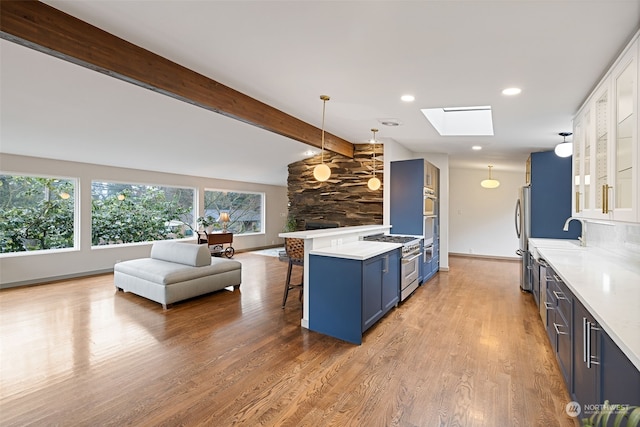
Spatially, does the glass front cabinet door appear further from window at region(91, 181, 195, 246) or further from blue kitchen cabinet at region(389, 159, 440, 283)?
window at region(91, 181, 195, 246)

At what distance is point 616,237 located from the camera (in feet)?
9.91

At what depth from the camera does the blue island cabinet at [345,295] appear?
3.06m

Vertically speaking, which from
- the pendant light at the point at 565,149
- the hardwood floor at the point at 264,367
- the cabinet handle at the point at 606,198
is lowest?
the hardwood floor at the point at 264,367

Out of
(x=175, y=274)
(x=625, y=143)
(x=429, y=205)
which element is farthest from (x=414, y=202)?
(x=175, y=274)

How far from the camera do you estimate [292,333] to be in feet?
10.9

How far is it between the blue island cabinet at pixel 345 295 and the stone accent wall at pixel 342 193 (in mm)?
2587

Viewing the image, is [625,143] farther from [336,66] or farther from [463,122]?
[463,122]

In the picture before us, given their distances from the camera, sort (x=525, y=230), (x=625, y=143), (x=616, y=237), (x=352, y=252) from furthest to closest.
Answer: (x=525, y=230) → (x=352, y=252) → (x=616, y=237) → (x=625, y=143)

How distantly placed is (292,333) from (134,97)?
3438mm

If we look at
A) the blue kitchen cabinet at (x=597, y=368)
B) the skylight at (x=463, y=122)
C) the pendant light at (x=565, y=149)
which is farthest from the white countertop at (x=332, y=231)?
the pendant light at (x=565, y=149)

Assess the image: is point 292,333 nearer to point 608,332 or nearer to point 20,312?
point 608,332

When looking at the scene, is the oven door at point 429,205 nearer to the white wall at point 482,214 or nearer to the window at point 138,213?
the white wall at point 482,214

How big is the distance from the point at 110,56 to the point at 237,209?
7341mm

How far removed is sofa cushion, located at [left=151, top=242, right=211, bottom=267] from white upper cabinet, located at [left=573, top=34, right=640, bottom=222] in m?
4.60
